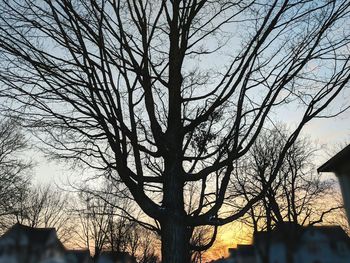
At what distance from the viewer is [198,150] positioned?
23.9 ft

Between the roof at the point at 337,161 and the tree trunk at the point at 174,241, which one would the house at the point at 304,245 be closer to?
the tree trunk at the point at 174,241

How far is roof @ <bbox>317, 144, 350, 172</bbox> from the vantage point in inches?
482

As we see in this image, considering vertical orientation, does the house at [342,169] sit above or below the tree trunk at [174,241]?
above

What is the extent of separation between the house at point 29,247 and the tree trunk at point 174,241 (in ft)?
4.63

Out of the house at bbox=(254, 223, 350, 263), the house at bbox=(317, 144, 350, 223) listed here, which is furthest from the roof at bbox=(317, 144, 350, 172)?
the house at bbox=(254, 223, 350, 263)

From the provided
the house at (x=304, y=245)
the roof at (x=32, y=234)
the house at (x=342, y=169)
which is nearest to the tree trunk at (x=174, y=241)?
the house at (x=304, y=245)

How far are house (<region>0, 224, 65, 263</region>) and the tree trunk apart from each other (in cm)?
141

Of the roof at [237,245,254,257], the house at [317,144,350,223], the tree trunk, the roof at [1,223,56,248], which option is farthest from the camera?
the house at [317,144,350,223]

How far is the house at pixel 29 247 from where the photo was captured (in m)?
3.97

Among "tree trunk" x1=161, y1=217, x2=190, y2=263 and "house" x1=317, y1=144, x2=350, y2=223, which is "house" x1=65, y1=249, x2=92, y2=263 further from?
"house" x1=317, y1=144, x2=350, y2=223

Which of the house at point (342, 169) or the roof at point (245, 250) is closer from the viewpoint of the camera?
the roof at point (245, 250)

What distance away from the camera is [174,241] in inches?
180

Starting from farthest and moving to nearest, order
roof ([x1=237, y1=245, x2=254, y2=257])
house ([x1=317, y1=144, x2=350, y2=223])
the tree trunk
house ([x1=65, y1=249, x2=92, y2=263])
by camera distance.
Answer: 1. house ([x1=317, y1=144, x2=350, y2=223])
2. house ([x1=65, y1=249, x2=92, y2=263])
3. the tree trunk
4. roof ([x1=237, y1=245, x2=254, y2=257])

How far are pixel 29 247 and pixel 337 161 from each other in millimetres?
12027
